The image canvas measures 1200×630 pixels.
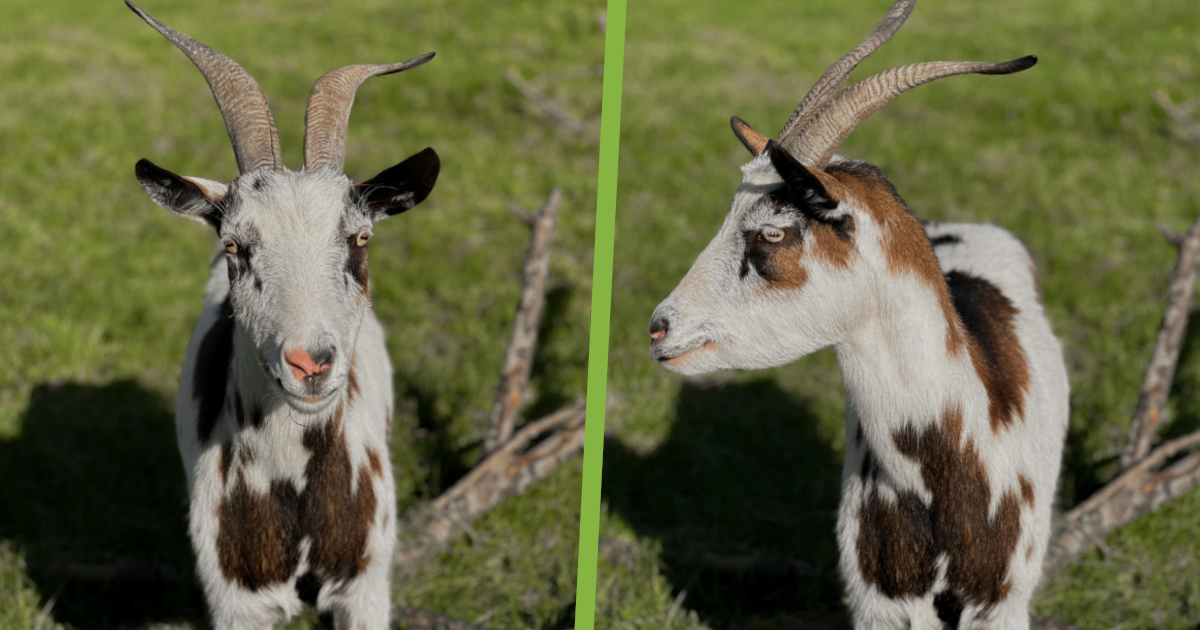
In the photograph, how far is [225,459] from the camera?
10.7 feet

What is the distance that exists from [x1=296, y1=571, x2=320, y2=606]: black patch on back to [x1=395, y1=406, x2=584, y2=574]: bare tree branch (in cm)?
113

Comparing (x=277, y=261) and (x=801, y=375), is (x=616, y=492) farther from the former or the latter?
(x=277, y=261)

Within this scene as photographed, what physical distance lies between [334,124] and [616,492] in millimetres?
2744

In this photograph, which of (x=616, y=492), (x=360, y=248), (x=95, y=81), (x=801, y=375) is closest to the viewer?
(x=360, y=248)

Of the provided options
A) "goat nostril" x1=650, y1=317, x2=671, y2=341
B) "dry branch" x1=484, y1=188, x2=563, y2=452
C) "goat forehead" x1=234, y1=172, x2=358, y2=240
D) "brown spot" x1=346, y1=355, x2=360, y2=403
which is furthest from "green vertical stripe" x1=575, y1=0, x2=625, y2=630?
"dry branch" x1=484, y1=188, x2=563, y2=452

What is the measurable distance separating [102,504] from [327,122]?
3150 mm

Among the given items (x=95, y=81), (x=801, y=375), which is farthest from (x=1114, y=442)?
(x=95, y=81)

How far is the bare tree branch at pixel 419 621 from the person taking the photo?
163 inches

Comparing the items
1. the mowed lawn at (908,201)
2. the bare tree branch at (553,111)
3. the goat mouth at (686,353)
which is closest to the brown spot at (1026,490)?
the goat mouth at (686,353)

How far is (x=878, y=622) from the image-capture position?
10.6ft

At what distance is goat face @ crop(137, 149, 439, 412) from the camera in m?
2.71

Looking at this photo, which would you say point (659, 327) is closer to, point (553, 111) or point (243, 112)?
point (243, 112)

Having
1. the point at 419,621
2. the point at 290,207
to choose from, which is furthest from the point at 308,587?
the point at 290,207

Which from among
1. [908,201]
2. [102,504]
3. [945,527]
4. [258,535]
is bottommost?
[102,504]
